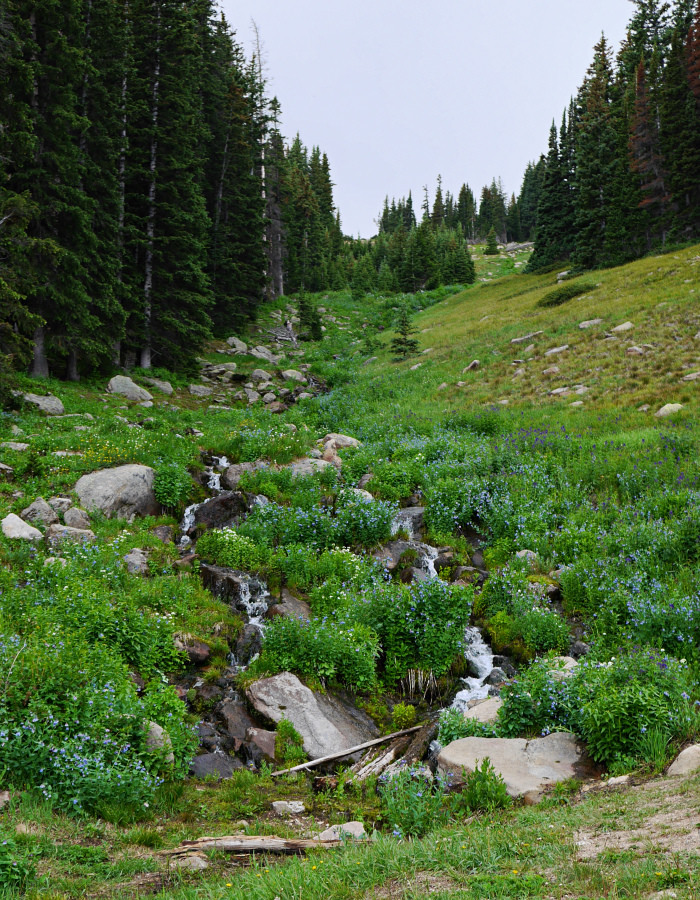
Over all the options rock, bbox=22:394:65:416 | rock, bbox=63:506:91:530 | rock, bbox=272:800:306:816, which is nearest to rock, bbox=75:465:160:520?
rock, bbox=63:506:91:530

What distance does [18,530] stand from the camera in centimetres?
1016

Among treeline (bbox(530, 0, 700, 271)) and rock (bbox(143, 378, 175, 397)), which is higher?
treeline (bbox(530, 0, 700, 271))

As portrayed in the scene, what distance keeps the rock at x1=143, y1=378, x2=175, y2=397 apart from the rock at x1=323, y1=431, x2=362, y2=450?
939cm

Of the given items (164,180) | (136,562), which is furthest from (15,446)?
(164,180)

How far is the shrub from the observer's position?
34.1 metres

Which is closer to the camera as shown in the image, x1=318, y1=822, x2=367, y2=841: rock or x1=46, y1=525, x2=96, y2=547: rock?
x1=318, y1=822, x2=367, y2=841: rock

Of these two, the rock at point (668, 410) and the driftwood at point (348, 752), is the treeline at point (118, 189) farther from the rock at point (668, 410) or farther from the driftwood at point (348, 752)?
the rock at point (668, 410)

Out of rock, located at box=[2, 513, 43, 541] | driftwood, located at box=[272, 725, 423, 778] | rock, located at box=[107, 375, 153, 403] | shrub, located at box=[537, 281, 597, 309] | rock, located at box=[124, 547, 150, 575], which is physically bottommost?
driftwood, located at box=[272, 725, 423, 778]

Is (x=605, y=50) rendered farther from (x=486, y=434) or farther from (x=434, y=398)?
(x=486, y=434)

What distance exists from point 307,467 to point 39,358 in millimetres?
12179

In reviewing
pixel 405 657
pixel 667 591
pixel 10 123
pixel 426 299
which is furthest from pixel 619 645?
pixel 426 299

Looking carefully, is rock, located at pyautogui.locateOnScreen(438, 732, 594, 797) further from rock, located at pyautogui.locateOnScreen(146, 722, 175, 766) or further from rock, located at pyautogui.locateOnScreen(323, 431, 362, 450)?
rock, located at pyautogui.locateOnScreen(323, 431, 362, 450)

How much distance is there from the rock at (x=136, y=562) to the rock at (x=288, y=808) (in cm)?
542

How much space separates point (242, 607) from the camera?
9.95 meters
